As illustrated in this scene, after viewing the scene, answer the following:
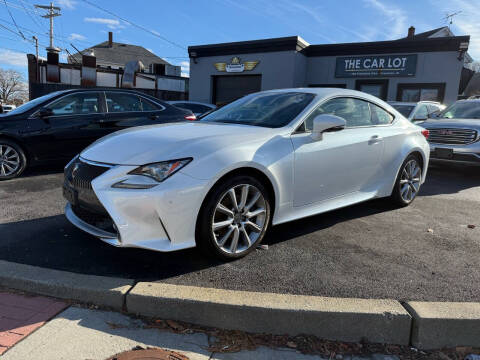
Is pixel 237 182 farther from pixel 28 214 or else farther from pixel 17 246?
pixel 28 214

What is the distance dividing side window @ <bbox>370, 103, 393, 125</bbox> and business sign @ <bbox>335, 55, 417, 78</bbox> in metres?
12.3

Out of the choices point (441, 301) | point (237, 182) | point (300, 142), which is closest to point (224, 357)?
point (237, 182)

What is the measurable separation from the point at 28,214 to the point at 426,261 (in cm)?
426

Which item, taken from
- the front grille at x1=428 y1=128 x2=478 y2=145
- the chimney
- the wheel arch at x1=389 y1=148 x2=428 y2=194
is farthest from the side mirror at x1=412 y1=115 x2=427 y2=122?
the chimney

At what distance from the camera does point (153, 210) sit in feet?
9.11

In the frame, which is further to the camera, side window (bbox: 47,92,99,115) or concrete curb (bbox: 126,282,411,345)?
side window (bbox: 47,92,99,115)

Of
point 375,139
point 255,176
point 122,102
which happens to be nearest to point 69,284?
point 255,176

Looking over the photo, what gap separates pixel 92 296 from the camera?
2703 millimetres

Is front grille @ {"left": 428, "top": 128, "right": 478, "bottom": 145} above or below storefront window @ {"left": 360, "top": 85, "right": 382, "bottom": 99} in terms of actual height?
below

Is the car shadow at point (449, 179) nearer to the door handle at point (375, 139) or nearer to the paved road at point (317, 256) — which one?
the paved road at point (317, 256)

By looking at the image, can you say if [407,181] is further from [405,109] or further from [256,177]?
[405,109]

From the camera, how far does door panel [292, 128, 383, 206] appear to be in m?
3.57

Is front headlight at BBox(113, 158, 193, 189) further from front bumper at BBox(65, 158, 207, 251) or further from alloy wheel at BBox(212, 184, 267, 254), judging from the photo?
alloy wheel at BBox(212, 184, 267, 254)

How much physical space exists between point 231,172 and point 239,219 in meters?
0.43
